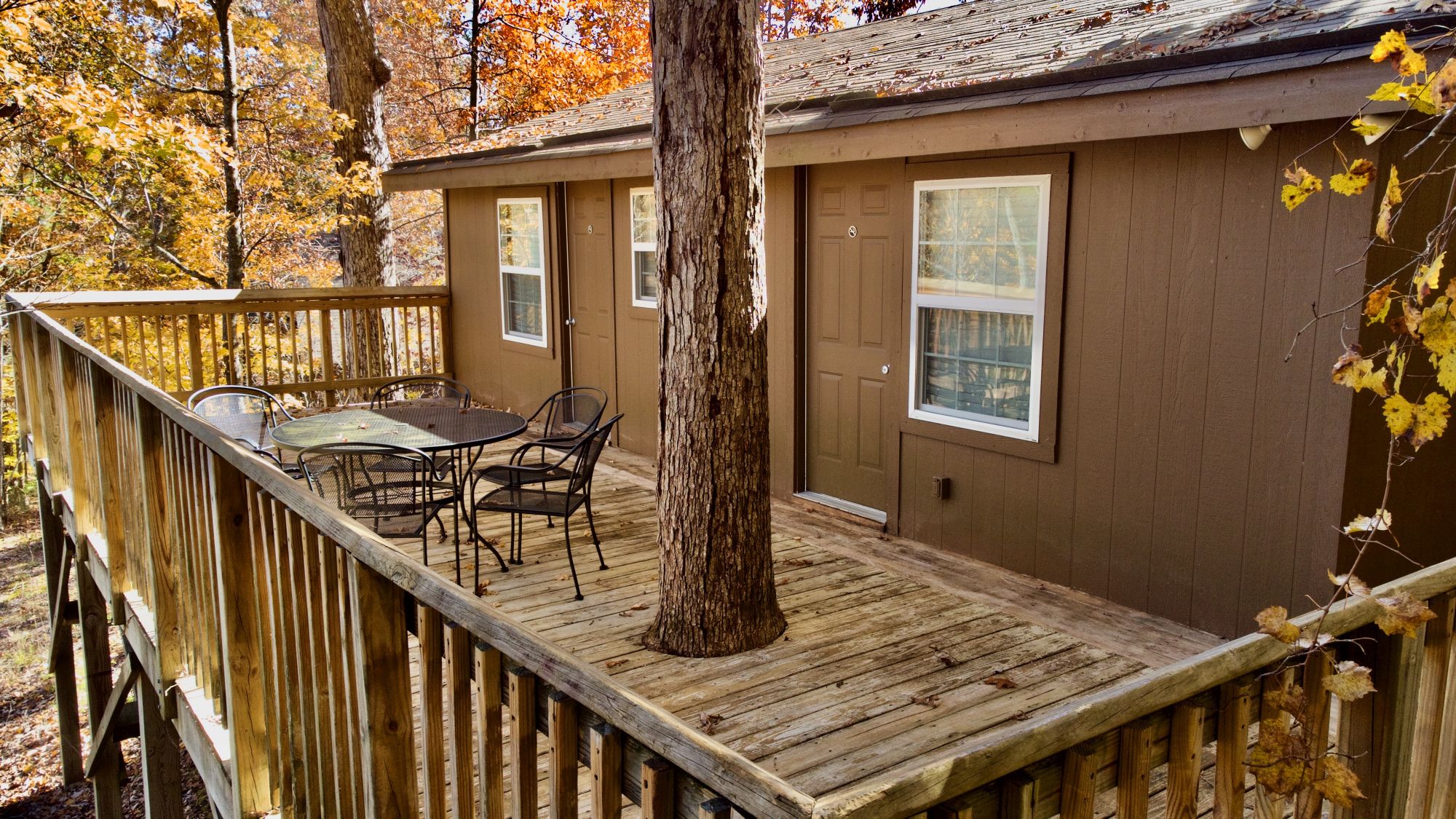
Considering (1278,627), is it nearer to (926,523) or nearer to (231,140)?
(926,523)

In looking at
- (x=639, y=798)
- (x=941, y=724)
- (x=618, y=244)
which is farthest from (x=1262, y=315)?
(x=618, y=244)

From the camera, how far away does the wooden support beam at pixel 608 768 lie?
1377 millimetres

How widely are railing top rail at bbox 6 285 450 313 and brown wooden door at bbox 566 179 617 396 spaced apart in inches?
83.1

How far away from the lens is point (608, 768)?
1381mm

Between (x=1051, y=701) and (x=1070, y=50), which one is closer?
(x=1051, y=701)

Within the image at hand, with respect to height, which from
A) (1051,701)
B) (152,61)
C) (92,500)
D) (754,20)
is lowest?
(1051,701)

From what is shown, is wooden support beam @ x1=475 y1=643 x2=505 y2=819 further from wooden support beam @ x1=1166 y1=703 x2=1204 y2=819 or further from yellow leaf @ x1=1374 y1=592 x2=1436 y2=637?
yellow leaf @ x1=1374 y1=592 x2=1436 y2=637

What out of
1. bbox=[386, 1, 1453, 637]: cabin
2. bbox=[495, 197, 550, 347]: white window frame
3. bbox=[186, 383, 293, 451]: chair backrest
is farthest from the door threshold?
bbox=[495, 197, 550, 347]: white window frame

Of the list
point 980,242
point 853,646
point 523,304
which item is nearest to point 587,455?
point 853,646

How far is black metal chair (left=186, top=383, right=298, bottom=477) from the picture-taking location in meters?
5.75

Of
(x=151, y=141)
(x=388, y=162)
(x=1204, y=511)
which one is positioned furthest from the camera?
(x=388, y=162)

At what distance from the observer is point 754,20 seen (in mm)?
3912

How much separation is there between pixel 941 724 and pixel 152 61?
44.6 feet

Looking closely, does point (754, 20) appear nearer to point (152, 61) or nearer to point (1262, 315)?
point (1262, 315)
